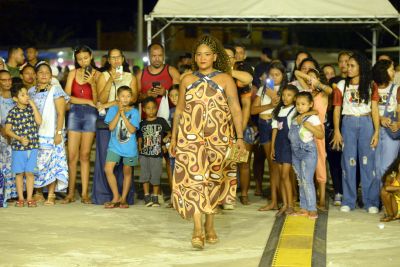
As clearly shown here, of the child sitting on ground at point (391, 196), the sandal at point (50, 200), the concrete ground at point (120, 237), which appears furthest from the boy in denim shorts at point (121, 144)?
the child sitting on ground at point (391, 196)

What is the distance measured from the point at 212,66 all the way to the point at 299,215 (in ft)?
7.25

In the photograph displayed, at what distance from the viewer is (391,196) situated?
9547 millimetres

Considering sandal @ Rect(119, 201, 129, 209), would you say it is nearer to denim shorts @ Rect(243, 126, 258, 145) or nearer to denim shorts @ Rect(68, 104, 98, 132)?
denim shorts @ Rect(68, 104, 98, 132)

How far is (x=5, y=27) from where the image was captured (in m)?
51.7

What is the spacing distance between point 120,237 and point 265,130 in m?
2.85

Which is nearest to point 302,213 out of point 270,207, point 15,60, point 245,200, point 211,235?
point 270,207

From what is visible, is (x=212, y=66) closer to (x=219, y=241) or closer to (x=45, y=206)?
(x=219, y=241)

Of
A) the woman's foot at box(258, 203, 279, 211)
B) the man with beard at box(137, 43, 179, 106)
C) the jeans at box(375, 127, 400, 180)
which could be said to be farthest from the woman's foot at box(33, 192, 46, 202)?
the jeans at box(375, 127, 400, 180)

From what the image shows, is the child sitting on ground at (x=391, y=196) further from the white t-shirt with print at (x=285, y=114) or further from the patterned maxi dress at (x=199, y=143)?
the patterned maxi dress at (x=199, y=143)

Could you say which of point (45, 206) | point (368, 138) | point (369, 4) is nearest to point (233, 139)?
point (368, 138)

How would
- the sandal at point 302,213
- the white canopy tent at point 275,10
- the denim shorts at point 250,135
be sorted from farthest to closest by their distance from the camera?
the white canopy tent at point 275,10, the denim shorts at point 250,135, the sandal at point 302,213

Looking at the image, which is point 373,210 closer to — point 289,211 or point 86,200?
point 289,211

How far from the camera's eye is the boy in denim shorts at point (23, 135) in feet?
34.9

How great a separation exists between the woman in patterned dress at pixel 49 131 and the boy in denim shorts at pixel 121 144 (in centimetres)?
62
